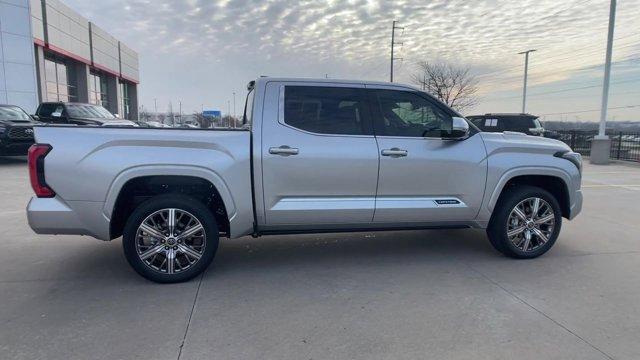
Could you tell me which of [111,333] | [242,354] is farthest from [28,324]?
[242,354]

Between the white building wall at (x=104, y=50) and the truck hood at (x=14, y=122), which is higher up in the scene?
the white building wall at (x=104, y=50)

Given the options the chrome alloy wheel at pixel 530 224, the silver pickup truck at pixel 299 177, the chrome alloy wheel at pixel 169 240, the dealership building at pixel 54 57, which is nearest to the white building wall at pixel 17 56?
the dealership building at pixel 54 57

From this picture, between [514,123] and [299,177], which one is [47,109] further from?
[514,123]

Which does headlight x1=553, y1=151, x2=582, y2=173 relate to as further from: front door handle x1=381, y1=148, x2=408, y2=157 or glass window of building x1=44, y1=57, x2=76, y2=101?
glass window of building x1=44, y1=57, x2=76, y2=101

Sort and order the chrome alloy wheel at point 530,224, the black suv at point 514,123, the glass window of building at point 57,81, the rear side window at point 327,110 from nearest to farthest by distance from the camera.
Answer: the rear side window at point 327,110, the chrome alloy wheel at point 530,224, the black suv at point 514,123, the glass window of building at point 57,81

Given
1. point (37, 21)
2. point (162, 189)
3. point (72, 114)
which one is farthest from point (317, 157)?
point (37, 21)

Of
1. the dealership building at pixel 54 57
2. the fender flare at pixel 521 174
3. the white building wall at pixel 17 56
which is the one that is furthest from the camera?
the dealership building at pixel 54 57

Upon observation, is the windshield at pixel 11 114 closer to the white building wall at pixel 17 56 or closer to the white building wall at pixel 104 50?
the white building wall at pixel 17 56

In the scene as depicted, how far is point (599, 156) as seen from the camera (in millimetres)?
17828

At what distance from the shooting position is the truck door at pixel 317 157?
4.30 m

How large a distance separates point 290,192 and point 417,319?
5.46ft

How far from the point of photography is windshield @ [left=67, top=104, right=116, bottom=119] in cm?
1612

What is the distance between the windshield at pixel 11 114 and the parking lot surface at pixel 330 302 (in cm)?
992

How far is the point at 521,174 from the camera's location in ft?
16.1
